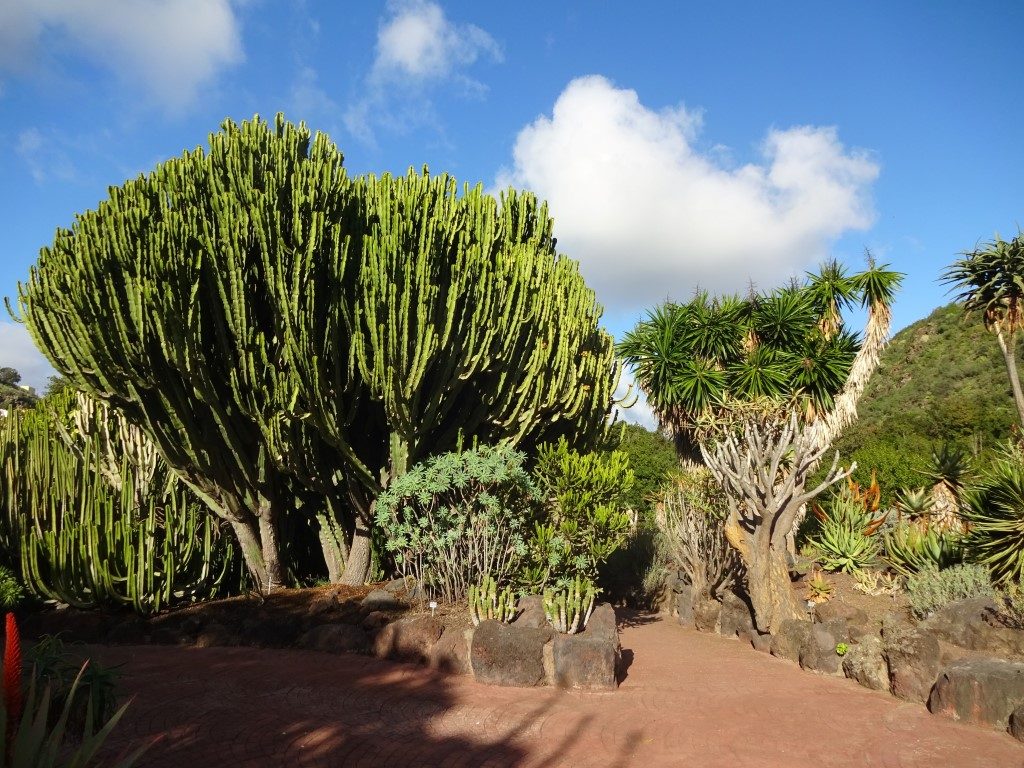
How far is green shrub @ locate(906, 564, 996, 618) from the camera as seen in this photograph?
856 centimetres

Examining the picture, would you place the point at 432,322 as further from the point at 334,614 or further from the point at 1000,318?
the point at 1000,318

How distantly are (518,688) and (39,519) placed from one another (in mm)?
7105

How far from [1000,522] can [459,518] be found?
7.00m

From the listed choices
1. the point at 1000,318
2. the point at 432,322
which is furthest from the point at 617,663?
the point at 1000,318

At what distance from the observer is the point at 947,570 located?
9.22 meters

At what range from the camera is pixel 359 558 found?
32.3 ft

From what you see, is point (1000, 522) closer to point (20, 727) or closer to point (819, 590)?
point (819, 590)

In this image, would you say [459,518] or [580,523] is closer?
[459,518]

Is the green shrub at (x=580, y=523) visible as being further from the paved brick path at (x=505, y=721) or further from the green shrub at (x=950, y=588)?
the green shrub at (x=950, y=588)

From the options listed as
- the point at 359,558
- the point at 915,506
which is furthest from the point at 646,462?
the point at 359,558

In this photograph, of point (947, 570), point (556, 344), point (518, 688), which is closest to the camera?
point (518, 688)

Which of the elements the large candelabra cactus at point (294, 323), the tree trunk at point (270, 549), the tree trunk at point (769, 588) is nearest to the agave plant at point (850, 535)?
the tree trunk at point (769, 588)

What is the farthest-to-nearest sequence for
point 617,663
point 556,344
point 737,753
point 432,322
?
point 556,344 → point 432,322 → point 617,663 → point 737,753

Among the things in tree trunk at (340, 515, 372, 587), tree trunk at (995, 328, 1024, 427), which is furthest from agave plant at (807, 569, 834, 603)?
tree trunk at (340, 515, 372, 587)
